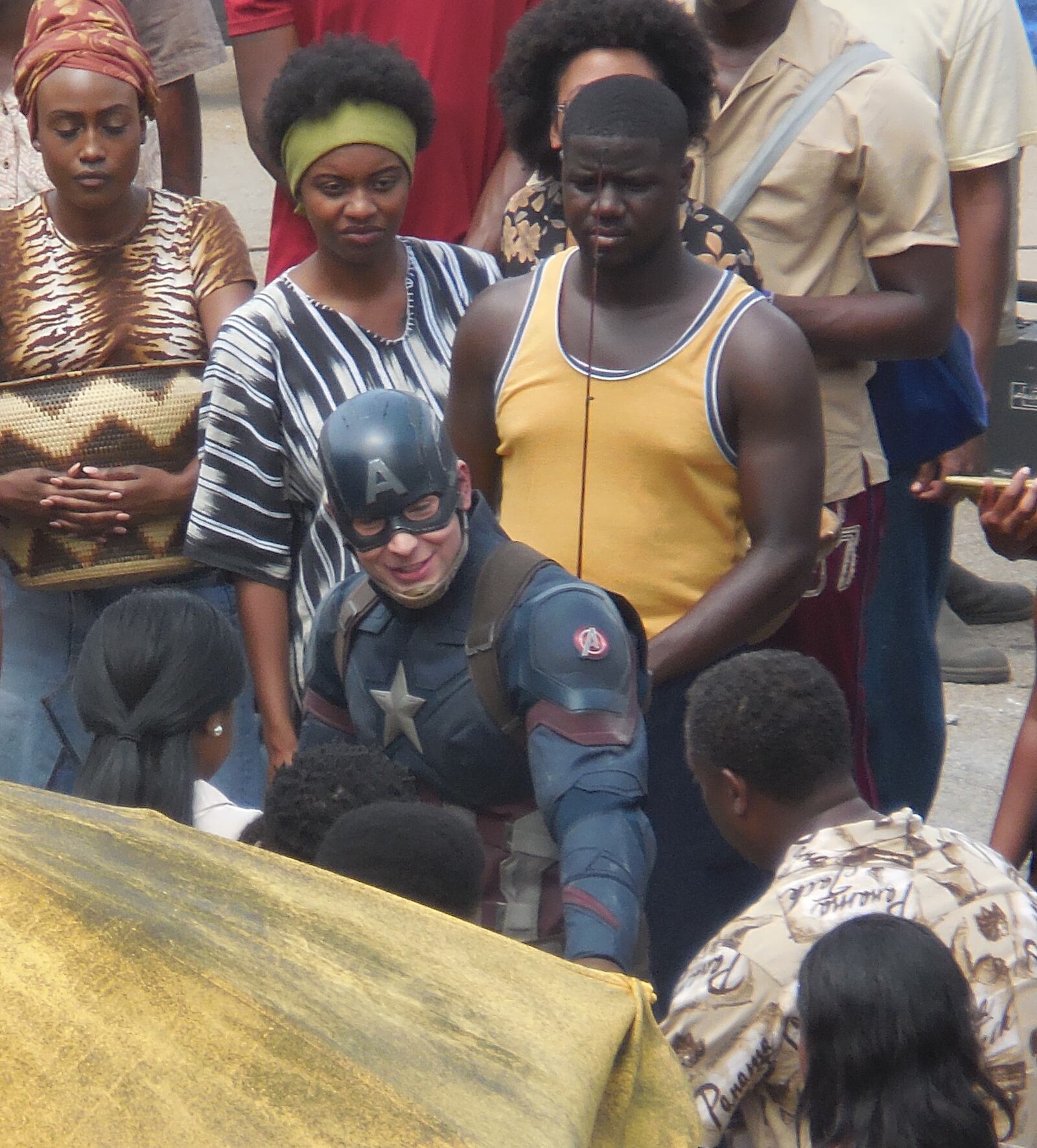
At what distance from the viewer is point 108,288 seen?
12.3 feet

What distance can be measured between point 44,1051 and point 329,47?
273 cm

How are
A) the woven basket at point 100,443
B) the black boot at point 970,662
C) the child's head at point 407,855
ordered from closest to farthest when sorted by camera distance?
the child's head at point 407,855 → the woven basket at point 100,443 → the black boot at point 970,662

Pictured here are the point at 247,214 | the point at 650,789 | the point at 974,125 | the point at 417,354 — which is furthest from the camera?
the point at 247,214

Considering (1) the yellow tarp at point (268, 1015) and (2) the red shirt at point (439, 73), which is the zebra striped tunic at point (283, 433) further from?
(1) the yellow tarp at point (268, 1015)

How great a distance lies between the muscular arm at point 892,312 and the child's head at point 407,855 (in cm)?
147

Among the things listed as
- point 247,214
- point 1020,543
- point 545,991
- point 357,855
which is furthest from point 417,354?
point 247,214

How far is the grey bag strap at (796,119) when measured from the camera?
352 centimetres

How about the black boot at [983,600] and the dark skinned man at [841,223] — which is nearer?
the dark skinned man at [841,223]

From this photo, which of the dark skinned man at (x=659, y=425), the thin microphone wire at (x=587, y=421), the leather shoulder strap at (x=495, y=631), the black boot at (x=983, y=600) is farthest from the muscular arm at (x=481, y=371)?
the black boot at (x=983, y=600)

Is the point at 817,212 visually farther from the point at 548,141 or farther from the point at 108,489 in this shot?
the point at 108,489

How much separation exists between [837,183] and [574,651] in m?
1.41

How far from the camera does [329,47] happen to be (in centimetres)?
361

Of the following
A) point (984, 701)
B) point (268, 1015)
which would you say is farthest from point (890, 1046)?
point (984, 701)

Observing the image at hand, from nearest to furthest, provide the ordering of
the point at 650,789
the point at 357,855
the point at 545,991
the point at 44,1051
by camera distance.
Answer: the point at 44,1051, the point at 545,991, the point at 357,855, the point at 650,789
